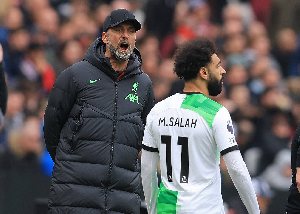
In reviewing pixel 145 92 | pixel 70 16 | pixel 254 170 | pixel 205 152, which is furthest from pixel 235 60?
pixel 205 152

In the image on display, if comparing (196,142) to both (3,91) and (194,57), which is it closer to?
(194,57)

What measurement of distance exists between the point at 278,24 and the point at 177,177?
6.27 meters

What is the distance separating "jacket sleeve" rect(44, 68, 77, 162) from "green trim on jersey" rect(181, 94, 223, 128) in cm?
97

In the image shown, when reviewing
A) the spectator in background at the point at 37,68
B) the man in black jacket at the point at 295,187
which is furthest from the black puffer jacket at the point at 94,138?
the spectator in background at the point at 37,68

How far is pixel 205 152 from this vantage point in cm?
358

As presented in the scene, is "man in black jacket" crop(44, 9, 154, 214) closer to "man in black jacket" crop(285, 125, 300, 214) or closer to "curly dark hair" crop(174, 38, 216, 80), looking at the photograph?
"curly dark hair" crop(174, 38, 216, 80)

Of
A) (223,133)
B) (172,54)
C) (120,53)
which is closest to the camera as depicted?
(223,133)

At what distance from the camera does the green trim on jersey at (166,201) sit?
143 inches

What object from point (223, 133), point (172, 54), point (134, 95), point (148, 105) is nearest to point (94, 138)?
point (134, 95)

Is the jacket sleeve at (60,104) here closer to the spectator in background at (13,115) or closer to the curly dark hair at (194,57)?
the curly dark hair at (194,57)

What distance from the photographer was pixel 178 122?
12.0 feet

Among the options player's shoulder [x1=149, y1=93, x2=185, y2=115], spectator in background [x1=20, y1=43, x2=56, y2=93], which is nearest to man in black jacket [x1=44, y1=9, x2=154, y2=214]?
player's shoulder [x1=149, y1=93, x2=185, y2=115]

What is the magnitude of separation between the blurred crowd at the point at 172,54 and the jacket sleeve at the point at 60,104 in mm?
2565

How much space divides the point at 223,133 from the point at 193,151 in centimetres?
23
